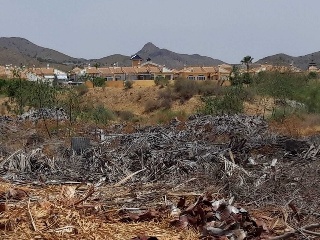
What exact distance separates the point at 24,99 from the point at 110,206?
20513 mm

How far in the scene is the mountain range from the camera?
8886 centimetres

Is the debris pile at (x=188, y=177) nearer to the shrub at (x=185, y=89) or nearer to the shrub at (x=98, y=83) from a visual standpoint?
the shrub at (x=185, y=89)

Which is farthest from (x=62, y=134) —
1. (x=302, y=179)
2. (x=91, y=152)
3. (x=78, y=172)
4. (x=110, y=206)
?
(x=110, y=206)

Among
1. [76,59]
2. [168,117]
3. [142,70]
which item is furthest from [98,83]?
[76,59]

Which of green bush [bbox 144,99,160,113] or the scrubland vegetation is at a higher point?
the scrubland vegetation

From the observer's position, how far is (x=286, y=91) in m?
22.6

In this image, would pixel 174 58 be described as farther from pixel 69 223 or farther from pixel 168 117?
pixel 69 223

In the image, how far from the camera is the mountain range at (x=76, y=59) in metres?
88.9

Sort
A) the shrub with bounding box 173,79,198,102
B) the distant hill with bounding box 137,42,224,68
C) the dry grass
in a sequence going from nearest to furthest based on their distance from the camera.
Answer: the dry grass
the shrub with bounding box 173,79,198,102
the distant hill with bounding box 137,42,224,68

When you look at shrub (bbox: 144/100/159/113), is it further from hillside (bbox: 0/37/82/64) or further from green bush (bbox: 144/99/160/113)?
hillside (bbox: 0/37/82/64)

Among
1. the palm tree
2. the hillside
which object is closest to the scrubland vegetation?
the palm tree

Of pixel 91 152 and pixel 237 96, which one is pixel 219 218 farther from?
pixel 237 96

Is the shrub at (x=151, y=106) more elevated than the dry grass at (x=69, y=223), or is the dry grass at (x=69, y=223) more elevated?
the dry grass at (x=69, y=223)

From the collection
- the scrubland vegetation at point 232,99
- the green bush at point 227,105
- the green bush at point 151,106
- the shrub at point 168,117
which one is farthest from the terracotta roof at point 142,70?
the green bush at point 227,105
